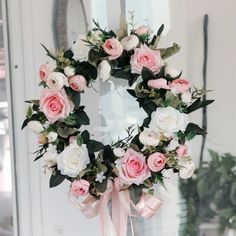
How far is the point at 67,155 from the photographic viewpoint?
0.89 m

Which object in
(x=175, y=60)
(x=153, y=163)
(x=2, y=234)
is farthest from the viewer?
(x=2, y=234)

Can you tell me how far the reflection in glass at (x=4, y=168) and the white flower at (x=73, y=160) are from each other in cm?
50

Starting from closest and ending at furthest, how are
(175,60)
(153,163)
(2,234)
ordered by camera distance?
(153,163)
(175,60)
(2,234)

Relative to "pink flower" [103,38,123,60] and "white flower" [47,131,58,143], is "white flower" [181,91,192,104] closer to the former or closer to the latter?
"pink flower" [103,38,123,60]

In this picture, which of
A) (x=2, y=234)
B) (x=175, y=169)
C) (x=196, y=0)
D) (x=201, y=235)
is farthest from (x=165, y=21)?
(x=2, y=234)

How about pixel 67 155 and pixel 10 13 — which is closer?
pixel 67 155

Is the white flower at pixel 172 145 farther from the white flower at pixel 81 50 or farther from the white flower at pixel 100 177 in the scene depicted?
the white flower at pixel 81 50

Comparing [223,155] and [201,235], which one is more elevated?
[223,155]

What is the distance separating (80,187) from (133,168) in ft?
0.45

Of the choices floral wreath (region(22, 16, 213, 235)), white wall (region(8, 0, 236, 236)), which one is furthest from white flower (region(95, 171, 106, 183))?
white wall (region(8, 0, 236, 236))

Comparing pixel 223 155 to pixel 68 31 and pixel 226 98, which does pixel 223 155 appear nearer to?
pixel 226 98

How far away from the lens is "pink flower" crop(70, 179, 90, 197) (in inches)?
35.7

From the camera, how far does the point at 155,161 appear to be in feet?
2.85

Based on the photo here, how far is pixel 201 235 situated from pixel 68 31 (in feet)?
2.63
